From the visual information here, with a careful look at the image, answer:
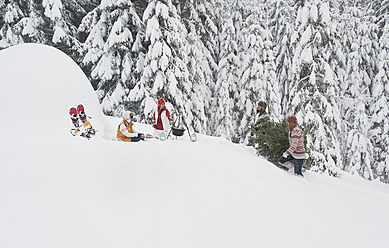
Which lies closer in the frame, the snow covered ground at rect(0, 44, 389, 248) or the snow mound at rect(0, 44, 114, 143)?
the snow covered ground at rect(0, 44, 389, 248)

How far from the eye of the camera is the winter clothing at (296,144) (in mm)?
5410

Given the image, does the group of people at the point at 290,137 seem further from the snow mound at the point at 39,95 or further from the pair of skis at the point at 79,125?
the pair of skis at the point at 79,125

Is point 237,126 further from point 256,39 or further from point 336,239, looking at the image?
point 336,239

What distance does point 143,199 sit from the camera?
9.99 feet

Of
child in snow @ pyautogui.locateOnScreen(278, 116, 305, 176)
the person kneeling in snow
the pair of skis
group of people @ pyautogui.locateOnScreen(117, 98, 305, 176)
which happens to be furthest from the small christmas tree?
the pair of skis

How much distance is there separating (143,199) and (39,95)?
Result: 3.69 m

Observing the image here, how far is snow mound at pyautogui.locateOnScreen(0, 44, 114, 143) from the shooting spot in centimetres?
443

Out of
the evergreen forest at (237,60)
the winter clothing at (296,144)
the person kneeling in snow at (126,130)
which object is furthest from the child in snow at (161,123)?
the winter clothing at (296,144)

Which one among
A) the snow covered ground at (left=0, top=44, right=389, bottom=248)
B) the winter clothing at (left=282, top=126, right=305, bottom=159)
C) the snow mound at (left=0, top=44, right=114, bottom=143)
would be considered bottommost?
the snow covered ground at (left=0, top=44, right=389, bottom=248)

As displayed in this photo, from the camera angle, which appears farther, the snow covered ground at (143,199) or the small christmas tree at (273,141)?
the small christmas tree at (273,141)

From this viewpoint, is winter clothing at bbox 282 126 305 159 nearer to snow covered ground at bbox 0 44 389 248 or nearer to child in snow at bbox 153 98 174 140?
snow covered ground at bbox 0 44 389 248

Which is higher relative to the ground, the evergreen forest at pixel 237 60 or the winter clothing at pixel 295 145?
the evergreen forest at pixel 237 60

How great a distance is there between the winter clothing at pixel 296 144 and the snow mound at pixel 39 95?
14.2 feet

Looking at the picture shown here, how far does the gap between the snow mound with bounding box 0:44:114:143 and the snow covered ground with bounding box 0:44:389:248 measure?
3cm
